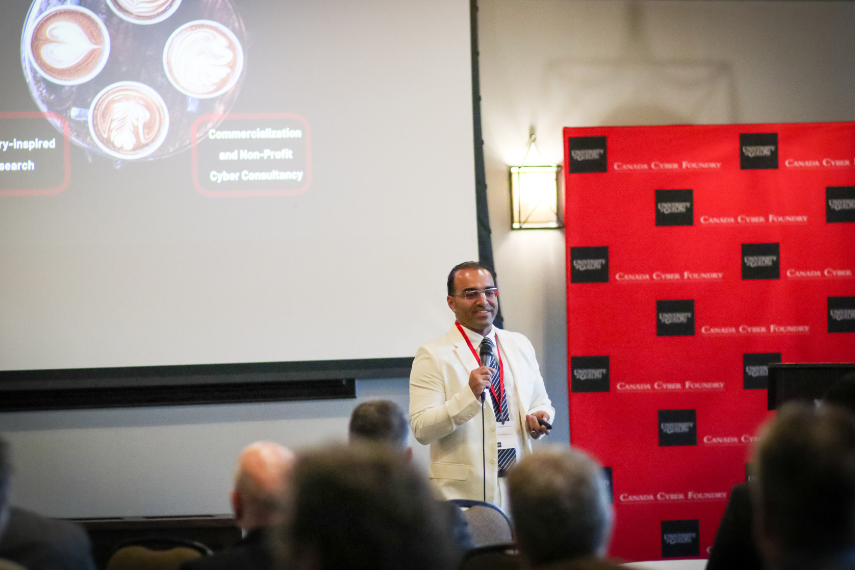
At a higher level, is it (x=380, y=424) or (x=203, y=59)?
(x=203, y=59)

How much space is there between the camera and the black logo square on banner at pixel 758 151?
13.3 ft

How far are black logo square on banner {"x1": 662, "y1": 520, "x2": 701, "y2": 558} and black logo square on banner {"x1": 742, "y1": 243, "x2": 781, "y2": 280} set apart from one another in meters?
1.42

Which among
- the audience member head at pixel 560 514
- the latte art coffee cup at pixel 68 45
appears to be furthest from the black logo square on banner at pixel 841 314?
the latte art coffee cup at pixel 68 45

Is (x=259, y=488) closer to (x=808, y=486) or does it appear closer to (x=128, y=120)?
(x=808, y=486)

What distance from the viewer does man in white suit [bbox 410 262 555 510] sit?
9.50ft

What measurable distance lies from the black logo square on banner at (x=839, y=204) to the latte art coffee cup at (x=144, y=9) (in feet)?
12.3

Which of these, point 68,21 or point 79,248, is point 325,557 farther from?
point 68,21

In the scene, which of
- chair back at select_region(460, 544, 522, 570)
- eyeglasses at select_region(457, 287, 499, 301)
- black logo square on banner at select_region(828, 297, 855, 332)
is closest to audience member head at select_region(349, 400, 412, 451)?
chair back at select_region(460, 544, 522, 570)

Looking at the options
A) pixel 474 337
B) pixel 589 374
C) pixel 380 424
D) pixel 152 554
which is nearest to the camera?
pixel 152 554

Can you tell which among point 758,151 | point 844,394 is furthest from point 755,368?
point 844,394

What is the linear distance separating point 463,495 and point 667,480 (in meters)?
1.63

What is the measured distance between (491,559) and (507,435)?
1291mm

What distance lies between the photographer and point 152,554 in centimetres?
190

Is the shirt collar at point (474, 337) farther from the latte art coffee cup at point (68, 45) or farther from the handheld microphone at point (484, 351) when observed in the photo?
the latte art coffee cup at point (68, 45)
